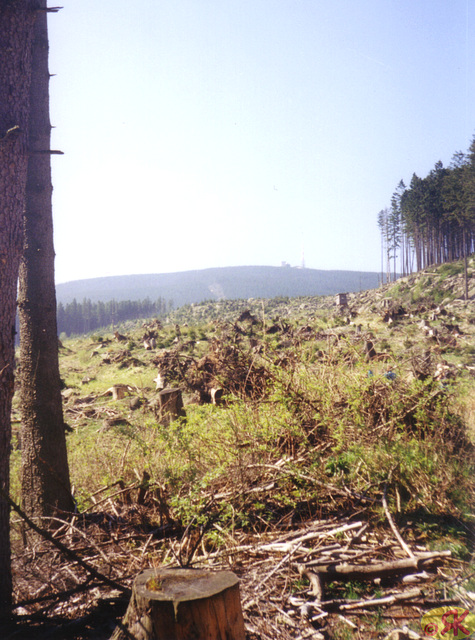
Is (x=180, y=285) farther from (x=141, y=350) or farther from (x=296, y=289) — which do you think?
(x=141, y=350)

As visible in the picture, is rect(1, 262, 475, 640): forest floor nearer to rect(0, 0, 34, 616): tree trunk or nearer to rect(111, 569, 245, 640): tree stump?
rect(111, 569, 245, 640): tree stump

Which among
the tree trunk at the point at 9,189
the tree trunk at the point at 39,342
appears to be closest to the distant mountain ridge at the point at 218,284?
the tree trunk at the point at 39,342

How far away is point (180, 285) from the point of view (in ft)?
548

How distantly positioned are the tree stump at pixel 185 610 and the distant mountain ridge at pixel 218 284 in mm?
111573

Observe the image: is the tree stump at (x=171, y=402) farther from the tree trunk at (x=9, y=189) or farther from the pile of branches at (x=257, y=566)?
the tree trunk at (x=9, y=189)

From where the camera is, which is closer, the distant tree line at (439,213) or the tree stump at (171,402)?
the tree stump at (171,402)

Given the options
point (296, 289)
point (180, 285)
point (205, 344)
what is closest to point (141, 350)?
point (205, 344)

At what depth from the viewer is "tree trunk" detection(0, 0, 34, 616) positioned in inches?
112

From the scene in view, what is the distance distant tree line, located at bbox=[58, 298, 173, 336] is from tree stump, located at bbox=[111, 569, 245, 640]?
187 ft

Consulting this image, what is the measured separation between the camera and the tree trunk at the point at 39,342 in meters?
4.58

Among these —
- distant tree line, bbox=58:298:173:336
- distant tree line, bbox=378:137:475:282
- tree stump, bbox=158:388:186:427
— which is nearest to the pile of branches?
tree stump, bbox=158:388:186:427

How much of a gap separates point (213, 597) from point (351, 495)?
8.42 ft

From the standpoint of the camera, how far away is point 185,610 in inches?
70.4

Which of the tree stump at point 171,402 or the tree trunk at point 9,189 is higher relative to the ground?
the tree trunk at point 9,189
